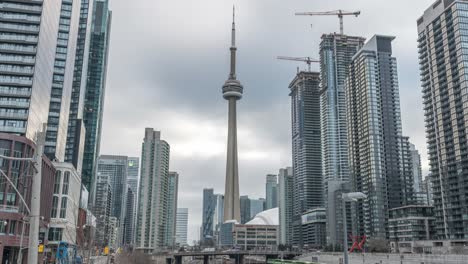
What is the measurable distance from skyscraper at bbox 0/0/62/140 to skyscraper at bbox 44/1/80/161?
24.9 m

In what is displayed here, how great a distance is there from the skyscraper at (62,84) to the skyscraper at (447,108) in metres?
133

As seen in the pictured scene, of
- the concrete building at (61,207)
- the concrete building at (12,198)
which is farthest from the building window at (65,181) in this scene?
the concrete building at (12,198)

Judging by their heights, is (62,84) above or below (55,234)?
above

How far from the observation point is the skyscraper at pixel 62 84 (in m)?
143

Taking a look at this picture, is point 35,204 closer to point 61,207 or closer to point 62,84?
point 61,207

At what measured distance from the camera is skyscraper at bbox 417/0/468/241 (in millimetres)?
169000

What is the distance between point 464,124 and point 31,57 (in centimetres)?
14186

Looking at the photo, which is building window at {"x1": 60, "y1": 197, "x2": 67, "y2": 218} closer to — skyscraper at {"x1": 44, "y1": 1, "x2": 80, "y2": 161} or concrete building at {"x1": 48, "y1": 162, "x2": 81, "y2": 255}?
concrete building at {"x1": 48, "y1": 162, "x2": 81, "y2": 255}

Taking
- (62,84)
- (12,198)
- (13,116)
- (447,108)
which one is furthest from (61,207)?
(447,108)

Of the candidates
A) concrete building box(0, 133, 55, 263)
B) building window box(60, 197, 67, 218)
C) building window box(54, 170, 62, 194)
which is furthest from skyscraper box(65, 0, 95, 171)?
concrete building box(0, 133, 55, 263)

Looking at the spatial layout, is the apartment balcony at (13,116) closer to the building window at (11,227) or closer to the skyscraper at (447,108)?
the building window at (11,227)

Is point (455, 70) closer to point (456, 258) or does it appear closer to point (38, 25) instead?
point (456, 258)

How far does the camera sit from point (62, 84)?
154 metres

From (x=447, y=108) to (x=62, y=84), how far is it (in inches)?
5398
